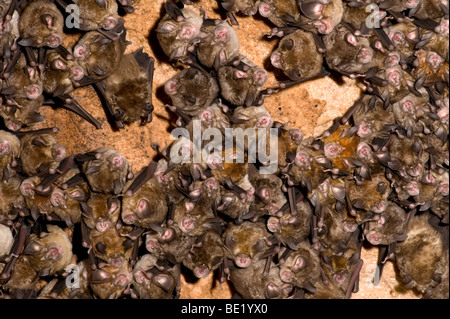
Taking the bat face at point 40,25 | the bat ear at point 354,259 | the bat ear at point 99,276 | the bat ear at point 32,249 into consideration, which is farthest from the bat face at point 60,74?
the bat ear at point 354,259

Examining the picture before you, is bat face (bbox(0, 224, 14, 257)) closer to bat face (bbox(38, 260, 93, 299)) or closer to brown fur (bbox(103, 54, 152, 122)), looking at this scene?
bat face (bbox(38, 260, 93, 299))

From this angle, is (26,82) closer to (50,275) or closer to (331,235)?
(50,275)

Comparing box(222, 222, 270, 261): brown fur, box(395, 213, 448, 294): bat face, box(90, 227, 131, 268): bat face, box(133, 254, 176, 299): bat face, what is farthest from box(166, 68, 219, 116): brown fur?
box(395, 213, 448, 294): bat face

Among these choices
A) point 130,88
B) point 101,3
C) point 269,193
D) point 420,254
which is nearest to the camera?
point 101,3

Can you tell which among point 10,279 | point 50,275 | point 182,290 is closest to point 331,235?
point 182,290

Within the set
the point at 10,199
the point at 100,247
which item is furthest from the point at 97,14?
the point at 100,247

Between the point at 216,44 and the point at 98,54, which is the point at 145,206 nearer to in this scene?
the point at 98,54

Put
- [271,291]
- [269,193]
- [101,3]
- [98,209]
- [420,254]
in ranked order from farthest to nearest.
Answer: [420,254] < [271,291] < [269,193] < [98,209] < [101,3]
